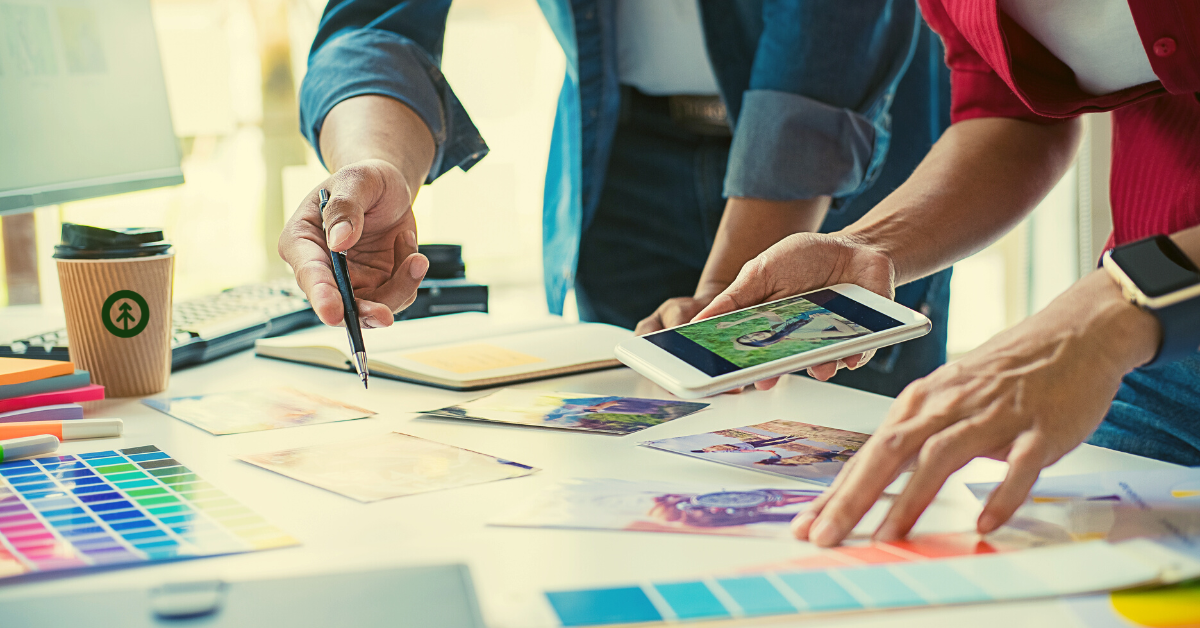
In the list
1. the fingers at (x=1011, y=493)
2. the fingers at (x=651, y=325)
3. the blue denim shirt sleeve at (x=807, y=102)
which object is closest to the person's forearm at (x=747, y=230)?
the blue denim shirt sleeve at (x=807, y=102)

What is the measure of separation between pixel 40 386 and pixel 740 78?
38.2 inches

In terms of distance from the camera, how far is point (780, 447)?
0.74m

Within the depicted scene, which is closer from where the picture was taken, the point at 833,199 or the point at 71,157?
the point at 71,157

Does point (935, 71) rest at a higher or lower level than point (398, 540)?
higher

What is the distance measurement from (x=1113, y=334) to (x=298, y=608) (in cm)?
52

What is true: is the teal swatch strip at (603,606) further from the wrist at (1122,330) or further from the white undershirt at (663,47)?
the white undershirt at (663,47)

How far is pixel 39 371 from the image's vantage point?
2.77 feet

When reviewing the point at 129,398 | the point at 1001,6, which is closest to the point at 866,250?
the point at 1001,6

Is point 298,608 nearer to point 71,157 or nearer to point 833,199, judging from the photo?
point 71,157

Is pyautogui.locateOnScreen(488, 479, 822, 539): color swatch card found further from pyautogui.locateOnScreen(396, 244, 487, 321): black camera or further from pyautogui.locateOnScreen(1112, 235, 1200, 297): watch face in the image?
pyautogui.locateOnScreen(396, 244, 487, 321): black camera

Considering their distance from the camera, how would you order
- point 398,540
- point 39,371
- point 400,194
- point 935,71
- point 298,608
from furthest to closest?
point 935,71 < point 400,194 < point 39,371 < point 398,540 < point 298,608

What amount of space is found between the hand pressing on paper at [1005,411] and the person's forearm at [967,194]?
0.32 meters

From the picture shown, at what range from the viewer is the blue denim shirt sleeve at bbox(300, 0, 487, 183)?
4.17ft

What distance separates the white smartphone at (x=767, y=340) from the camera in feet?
2.25
